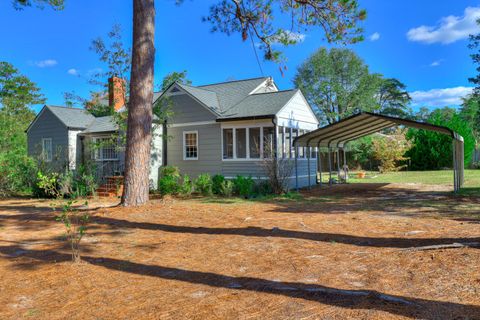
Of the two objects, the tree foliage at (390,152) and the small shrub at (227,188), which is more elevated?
the tree foliage at (390,152)

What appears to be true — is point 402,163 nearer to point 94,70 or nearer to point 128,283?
point 94,70

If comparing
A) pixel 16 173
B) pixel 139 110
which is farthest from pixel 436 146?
pixel 16 173

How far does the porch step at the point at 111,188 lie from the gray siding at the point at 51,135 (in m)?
5.03

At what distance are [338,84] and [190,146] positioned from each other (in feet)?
78.1

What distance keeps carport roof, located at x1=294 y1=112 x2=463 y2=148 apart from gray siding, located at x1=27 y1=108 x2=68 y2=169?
1318 centimetres

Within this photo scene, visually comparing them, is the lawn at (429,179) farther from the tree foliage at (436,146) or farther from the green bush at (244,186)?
the green bush at (244,186)

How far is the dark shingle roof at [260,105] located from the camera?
1452 cm

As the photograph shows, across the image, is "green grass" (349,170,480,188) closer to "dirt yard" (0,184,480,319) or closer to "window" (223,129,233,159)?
"window" (223,129,233,159)

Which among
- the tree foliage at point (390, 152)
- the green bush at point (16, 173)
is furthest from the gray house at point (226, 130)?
the tree foliage at point (390, 152)

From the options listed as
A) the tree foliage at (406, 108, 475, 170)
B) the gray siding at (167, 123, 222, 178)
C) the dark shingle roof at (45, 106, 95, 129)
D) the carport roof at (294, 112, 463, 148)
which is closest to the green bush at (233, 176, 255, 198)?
the gray siding at (167, 123, 222, 178)

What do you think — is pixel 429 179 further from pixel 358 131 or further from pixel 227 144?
pixel 227 144

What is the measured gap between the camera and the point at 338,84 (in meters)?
35.6

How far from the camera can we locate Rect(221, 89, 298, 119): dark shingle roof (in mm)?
14525

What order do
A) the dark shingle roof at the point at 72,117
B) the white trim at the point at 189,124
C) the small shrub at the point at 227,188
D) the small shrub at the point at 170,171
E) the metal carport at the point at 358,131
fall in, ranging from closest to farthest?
the metal carport at the point at 358,131
the small shrub at the point at 227,188
the small shrub at the point at 170,171
the white trim at the point at 189,124
the dark shingle roof at the point at 72,117
